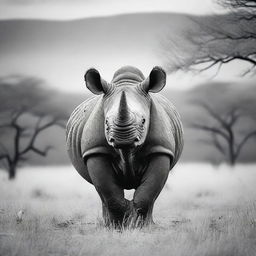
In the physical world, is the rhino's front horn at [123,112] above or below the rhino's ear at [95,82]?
below

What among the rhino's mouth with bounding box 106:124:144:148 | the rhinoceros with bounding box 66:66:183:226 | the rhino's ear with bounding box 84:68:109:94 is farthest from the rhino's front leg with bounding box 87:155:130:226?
the rhino's mouth with bounding box 106:124:144:148

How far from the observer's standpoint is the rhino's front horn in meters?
5.37

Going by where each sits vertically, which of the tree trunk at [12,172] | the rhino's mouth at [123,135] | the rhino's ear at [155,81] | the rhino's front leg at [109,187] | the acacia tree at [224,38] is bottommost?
the rhino's front leg at [109,187]

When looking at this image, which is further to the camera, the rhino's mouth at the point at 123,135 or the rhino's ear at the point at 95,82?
the rhino's ear at the point at 95,82

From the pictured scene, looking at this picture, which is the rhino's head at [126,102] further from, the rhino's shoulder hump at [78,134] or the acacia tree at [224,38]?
the acacia tree at [224,38]

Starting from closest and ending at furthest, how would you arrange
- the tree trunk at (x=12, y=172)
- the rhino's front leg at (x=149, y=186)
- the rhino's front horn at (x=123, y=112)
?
the rhino's front horn at (x=123, y=112) < the rhino's front leg at (x=149, y=186) < the tree trunk at (x=12, y=172)

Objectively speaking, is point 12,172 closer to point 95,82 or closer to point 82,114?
point 82,114

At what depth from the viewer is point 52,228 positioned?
6922 mm

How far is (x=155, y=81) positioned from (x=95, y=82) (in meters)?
0.72

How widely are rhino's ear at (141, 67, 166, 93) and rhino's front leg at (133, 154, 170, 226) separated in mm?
811

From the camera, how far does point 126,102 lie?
17.7 ft

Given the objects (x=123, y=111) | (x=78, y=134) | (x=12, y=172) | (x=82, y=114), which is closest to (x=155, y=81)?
(x=123, y=111)

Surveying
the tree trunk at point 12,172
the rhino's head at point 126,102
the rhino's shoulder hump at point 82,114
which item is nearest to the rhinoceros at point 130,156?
the rhino's head at point 126,102

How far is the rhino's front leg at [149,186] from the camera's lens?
635cm
